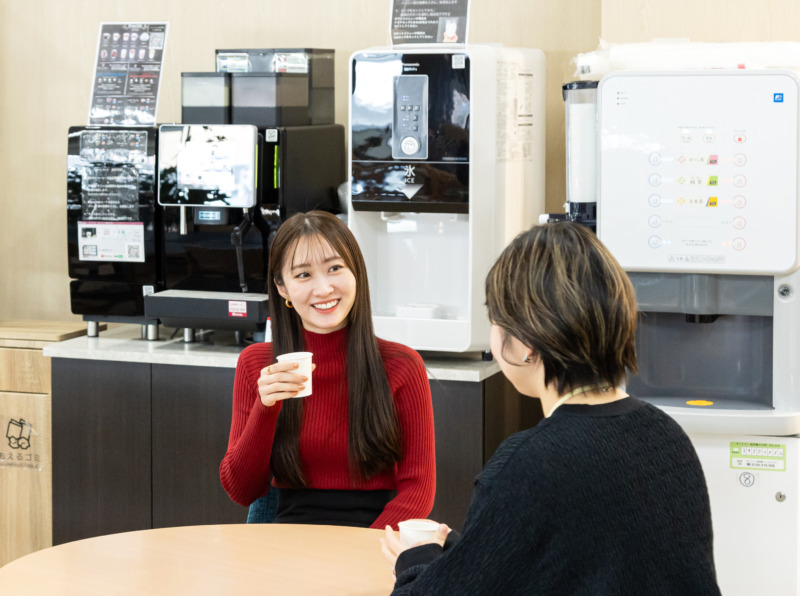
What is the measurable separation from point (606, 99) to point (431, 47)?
67 cm

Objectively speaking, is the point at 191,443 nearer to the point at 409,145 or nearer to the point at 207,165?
the point at 207,165

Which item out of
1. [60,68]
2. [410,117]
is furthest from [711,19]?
[60,68]

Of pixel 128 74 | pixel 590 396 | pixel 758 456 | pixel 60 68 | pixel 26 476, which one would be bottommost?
pixel 26 476

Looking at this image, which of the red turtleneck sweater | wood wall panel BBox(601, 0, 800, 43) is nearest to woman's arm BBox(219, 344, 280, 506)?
the red turtleneck sweater

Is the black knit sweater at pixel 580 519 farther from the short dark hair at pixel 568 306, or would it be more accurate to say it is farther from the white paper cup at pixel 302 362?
the white paper cup at pixel 302 362

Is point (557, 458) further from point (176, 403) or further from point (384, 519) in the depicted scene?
point (176, 403)

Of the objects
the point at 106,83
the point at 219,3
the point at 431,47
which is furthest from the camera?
the point at 219,3

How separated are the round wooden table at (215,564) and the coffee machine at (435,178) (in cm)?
135

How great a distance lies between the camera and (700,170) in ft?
9.19

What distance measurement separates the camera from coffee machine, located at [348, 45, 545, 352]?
324cm

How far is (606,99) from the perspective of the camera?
2.85 meters

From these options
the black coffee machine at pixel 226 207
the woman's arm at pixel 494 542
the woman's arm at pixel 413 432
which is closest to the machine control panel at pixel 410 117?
the black coffee machine at pixel 226 207

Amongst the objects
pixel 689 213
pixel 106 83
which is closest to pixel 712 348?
pixel 689 213

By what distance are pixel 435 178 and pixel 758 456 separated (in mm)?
1246
